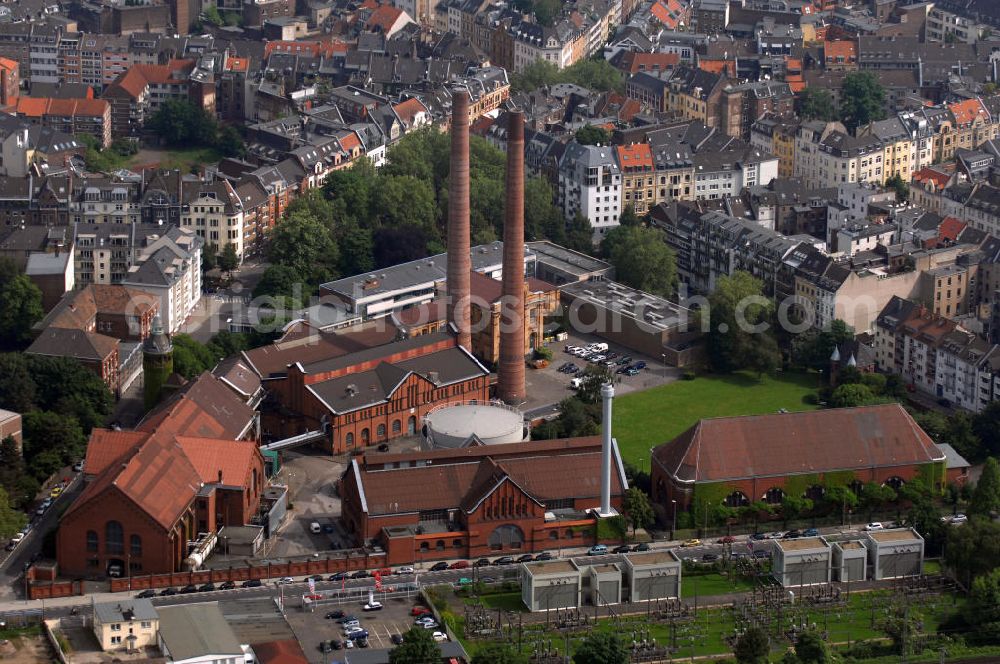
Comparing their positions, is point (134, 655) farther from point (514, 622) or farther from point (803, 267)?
point (803, 267)

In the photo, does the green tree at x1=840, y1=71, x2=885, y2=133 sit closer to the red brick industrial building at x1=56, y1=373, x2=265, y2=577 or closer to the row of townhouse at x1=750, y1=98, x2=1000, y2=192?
the row of townhouse at x1=750, y1=98, x2=1000, y2=192

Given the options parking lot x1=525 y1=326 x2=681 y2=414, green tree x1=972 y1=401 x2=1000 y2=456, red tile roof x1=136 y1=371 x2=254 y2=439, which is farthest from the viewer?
parking lot x1=525 y1=326 x2=681 y2=414

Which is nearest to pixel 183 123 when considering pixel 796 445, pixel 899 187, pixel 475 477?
pixel 899 187

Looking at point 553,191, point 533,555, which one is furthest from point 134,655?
point 553,191

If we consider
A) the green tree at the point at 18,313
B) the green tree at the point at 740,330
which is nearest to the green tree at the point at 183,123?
the green tree at the point at 18,313

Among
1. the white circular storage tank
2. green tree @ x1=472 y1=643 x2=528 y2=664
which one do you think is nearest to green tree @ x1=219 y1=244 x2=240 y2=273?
the white circular storage tank

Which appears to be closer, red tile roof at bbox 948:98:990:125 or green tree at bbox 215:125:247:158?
A: green tree at bbox 215:125:247:158

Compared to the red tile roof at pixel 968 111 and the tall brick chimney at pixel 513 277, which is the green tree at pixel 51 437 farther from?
the red tile roof at pixel 968 111
